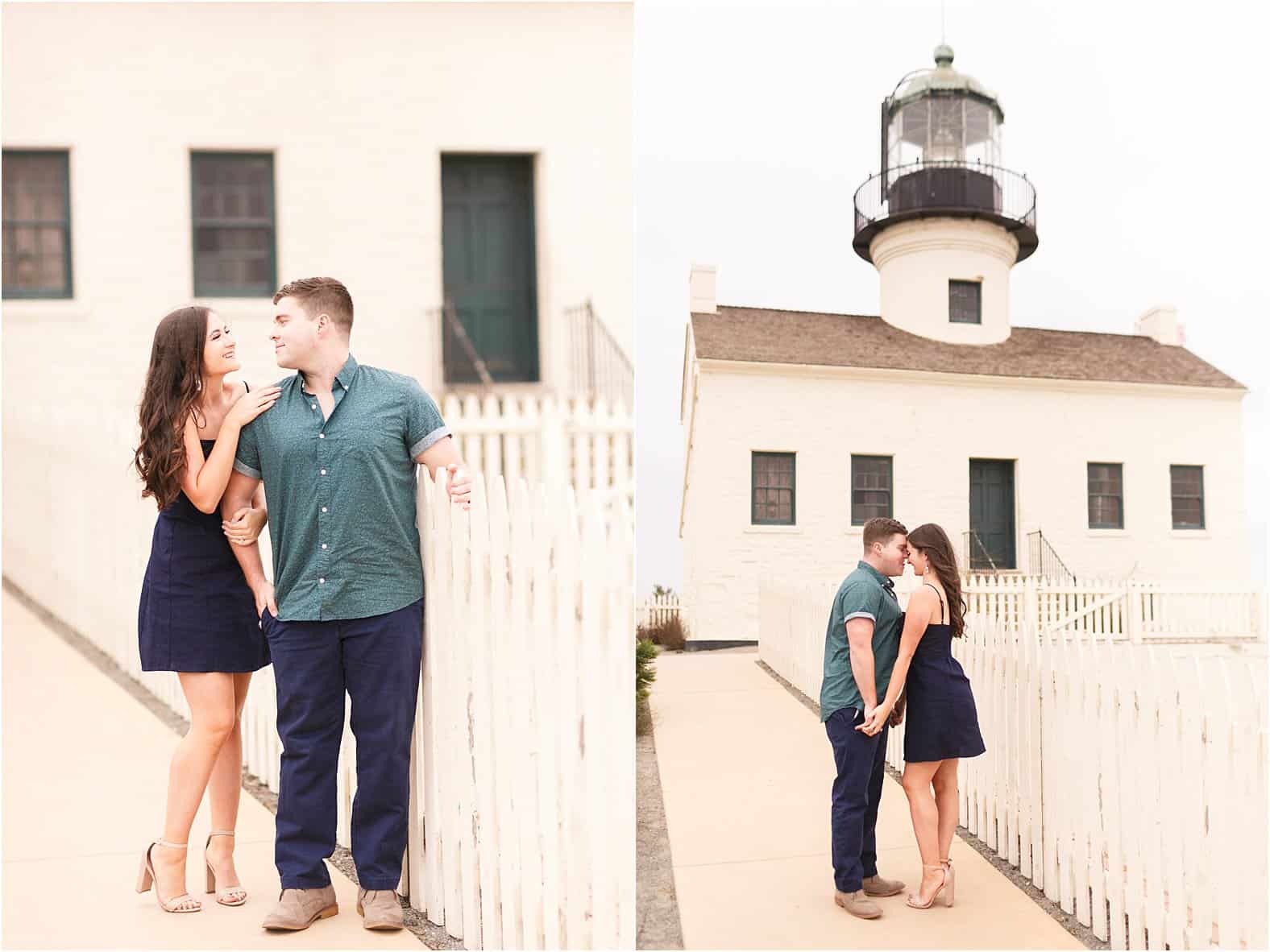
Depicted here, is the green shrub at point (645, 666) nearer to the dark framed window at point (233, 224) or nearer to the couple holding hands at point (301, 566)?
the couple holding hands at point (301, 566)

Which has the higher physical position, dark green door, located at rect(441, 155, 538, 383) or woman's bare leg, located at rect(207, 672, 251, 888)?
dark green door, located at rect(441, 155, 538, 383)

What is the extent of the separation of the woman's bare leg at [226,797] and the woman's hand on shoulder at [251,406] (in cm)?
89

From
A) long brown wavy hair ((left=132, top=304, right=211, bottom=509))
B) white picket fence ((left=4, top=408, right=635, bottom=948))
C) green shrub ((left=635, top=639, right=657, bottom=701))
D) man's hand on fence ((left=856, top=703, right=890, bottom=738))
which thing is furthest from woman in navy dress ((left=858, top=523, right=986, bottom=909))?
green shrub ((left=635, top=639, right=657, bottom=701))

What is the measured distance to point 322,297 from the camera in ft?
11.5

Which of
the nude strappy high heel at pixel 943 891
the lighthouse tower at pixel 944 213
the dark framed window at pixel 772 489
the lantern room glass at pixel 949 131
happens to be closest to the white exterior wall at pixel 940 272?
the lighthouse tower at pixel 944 213

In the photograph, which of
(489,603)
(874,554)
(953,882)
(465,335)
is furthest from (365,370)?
(465,335)

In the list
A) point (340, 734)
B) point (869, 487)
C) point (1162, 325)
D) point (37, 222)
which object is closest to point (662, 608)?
point (869, 487)

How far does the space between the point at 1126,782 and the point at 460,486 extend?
270cm

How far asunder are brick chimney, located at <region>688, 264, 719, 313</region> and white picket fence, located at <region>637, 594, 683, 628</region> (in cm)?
206

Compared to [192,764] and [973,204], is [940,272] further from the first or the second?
[192,764]

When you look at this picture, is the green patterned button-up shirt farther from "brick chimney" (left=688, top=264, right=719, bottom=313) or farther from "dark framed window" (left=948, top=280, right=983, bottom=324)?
"dark framed window" (left=948, top=280, right=983, bottom=324)

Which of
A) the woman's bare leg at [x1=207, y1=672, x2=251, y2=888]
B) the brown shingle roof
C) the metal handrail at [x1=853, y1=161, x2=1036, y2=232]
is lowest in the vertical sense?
the woman's bare leg at [x1=207, y1=672, x2=251, y2=888]

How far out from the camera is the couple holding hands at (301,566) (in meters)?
3.40

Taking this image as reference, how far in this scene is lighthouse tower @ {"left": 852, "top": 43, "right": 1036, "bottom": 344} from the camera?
837cm
